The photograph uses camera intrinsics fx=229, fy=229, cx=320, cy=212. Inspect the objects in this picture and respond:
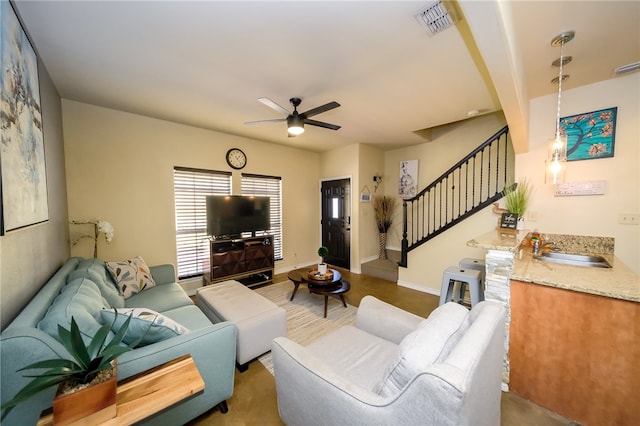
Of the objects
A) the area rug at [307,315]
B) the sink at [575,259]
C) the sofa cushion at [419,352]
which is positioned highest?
the sink at [575,259]

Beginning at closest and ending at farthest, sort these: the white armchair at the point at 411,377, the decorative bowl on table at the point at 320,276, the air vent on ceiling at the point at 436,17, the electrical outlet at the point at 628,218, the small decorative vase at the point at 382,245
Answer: the white armchair at the point at 411,377 < the air vent on ceiling at the point at 436,17 < the electrical outlet at the point at 628,218 < the decorative bowl on table at the point at 320,276 < the small decorative vase at the point at 382,245

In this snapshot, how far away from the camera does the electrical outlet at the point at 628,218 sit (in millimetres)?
2195

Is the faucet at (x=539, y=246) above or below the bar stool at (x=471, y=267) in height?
above

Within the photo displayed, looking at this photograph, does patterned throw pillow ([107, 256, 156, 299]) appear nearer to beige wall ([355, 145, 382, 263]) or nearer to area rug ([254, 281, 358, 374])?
area rug ([254, 281, 358, 374])

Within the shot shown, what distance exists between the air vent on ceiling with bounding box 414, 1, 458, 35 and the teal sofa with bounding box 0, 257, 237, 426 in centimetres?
249

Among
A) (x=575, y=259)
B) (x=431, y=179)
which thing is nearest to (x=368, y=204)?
(x=431, y=179)

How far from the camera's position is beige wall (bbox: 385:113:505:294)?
3297 mm

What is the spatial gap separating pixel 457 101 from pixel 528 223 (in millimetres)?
1704

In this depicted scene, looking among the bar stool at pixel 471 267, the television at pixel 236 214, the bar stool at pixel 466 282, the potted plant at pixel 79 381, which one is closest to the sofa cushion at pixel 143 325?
the potted plant at pixel 79 381

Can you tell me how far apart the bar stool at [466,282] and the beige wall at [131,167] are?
11.8 ft

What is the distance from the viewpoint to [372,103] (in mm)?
2871

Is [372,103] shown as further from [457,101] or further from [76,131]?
[76,131]

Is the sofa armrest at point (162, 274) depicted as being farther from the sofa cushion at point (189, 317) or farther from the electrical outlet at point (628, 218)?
the electrical outlet at point (628, 218)

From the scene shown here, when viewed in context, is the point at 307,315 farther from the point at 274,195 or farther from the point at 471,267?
the point at 274,195
